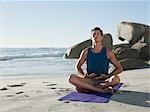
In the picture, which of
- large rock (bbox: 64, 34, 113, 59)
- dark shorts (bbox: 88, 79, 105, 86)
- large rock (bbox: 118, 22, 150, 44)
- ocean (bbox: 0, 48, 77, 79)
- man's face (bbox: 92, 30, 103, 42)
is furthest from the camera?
large rock (bbox: 64, 34, 113, 59)

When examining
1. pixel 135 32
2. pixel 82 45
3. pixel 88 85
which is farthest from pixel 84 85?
pixel 82 45

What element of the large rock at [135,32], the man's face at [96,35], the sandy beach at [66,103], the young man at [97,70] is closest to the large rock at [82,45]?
the large rock at [135,32]

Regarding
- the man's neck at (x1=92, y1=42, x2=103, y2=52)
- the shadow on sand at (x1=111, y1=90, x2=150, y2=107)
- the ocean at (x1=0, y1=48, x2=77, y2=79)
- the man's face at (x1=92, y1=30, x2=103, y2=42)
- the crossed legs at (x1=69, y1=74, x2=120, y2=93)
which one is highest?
the man's face at (x1=92, y1=30, x2=103, y2=42)

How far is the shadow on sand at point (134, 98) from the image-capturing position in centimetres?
451

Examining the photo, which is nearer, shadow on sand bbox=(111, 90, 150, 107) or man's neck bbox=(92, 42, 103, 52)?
shadow on sand bbox=(111, 90, 150, 107)

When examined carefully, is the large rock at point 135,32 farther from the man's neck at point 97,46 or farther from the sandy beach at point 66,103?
the man's neck at point 97,46

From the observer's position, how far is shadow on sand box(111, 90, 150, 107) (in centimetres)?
451

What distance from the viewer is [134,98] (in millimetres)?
4895

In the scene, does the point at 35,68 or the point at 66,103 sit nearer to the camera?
the point at 66,103

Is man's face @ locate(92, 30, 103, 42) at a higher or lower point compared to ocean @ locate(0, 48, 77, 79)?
higher

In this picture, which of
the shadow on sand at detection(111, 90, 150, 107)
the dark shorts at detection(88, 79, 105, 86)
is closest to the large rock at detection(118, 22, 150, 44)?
the shadow on sand at detection(111, 90, 150, 107)

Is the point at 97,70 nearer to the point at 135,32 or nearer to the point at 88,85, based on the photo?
the point at 88,85

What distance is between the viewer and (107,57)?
211 inches

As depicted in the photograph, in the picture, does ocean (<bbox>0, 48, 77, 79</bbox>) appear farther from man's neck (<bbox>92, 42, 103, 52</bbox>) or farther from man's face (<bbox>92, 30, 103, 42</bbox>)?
man's face (<bbox>92, 30, 103, 42</bbox>)
